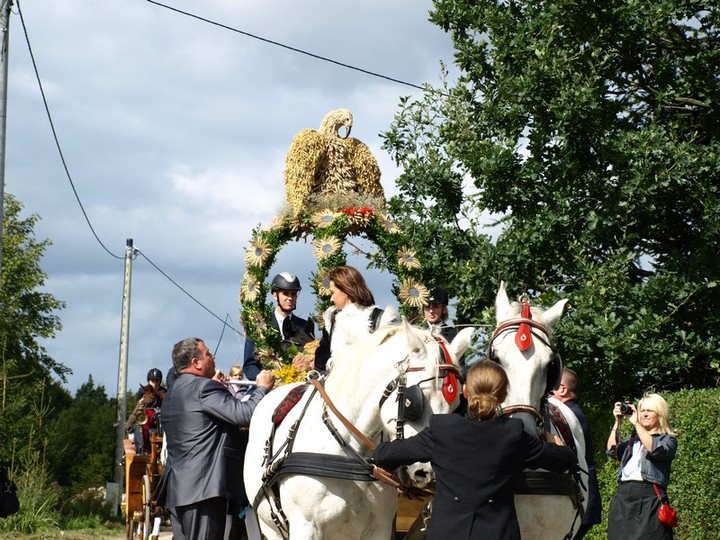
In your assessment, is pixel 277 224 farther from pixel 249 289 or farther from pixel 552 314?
pixel 552 314

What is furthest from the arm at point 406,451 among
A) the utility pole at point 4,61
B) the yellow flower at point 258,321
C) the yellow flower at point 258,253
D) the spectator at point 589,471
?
the utility pole at point 4,61

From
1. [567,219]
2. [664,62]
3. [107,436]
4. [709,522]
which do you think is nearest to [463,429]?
[709,522]

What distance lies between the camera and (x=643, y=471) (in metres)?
9.06

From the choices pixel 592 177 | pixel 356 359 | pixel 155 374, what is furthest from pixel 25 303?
pixel 356 359

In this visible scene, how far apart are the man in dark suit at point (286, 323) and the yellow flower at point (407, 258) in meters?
1.14

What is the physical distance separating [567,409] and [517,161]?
661 cm

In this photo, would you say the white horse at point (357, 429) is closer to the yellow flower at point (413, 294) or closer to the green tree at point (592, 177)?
the yellow flower at point (413, 294)

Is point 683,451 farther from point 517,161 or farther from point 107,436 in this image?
point 107,436

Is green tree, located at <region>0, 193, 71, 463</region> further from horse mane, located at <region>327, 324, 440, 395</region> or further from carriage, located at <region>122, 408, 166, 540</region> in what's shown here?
horse mane, located at <region>327, 324, 440, 395</region>

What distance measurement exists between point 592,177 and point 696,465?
3.92 meters

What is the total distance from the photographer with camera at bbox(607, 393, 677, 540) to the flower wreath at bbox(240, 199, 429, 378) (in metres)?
2.18

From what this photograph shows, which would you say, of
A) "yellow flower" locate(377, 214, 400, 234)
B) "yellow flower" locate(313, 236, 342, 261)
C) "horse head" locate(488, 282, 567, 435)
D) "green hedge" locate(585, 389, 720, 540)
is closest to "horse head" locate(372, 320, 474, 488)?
"horse head" locate(488, 282, 567, 435)

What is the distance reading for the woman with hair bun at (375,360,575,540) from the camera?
5.03m

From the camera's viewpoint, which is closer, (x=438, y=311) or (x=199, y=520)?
(x=199, y=520)
